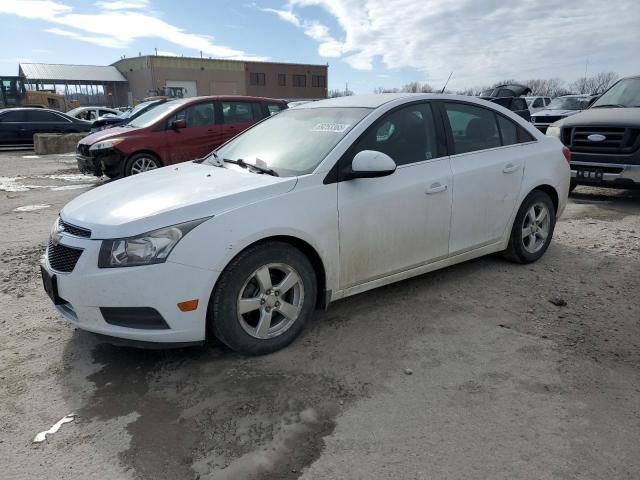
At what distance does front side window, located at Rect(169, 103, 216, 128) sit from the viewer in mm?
9586

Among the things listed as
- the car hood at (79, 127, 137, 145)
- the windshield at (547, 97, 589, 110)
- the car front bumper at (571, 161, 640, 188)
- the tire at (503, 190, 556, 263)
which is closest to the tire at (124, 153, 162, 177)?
the car hood at (79, 127, 137, 145)

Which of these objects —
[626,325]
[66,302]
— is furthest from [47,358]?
[626,325]

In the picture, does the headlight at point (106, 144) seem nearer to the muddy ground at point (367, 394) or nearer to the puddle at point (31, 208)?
the puddle at point (31, 208)

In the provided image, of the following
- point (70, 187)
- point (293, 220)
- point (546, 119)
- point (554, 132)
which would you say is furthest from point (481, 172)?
point (546, 119)

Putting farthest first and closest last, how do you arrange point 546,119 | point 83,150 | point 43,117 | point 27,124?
point 546,119, point 43,117, point 27,124, point 83,150

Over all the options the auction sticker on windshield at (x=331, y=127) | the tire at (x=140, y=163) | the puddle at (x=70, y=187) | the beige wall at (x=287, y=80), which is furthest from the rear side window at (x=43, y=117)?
the beige wall at (x=287, y=80)

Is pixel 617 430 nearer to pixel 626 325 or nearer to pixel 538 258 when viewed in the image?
pixel 626 325

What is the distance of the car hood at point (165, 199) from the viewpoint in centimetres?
288

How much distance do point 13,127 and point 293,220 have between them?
57.4ft

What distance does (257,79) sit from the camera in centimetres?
6988

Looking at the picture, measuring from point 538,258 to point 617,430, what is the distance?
2.74 meters

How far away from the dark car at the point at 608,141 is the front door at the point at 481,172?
11.6 ft

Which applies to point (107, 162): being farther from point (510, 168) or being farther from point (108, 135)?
point (510, 168)

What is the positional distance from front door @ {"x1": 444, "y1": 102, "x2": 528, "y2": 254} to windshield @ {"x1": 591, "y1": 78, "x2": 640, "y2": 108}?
4826 millimetres
